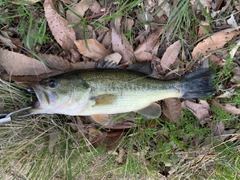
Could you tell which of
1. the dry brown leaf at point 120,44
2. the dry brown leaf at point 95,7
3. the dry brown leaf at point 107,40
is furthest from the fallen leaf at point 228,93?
the dry brown leaf at point 95,7

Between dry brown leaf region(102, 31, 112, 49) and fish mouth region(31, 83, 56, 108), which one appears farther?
dry brown leaf region(102, 31, 112, 49)

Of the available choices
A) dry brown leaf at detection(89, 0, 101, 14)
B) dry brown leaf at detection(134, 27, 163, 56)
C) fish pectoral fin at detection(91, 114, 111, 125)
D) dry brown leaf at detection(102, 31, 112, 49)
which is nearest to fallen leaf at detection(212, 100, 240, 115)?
dry brown leaf at detection(134, 27, 163, 56)

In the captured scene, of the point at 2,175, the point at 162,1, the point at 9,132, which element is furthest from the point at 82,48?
the point at 2,175

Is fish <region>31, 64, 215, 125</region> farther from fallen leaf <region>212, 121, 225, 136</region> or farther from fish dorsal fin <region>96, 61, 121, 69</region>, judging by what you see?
fallen leaf <region>212, 121, 225, 136</region>

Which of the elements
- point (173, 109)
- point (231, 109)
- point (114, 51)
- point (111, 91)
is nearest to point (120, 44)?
point (114, 51)

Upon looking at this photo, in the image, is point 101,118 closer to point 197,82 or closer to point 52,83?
point 52,83

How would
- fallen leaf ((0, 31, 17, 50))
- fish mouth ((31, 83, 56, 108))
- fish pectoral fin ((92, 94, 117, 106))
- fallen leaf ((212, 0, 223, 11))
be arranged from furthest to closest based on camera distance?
fallen leaf ((212, 0, 223, 11)) → fallen leaf ((0, 31, 17, 50)) → fish pectoral fin ((92, 94, 117, 106)) → fish mouth ((31, 83, 56, 108))

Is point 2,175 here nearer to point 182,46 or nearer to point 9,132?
point 9,132
